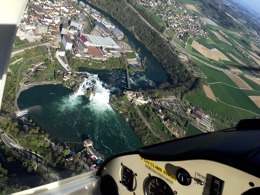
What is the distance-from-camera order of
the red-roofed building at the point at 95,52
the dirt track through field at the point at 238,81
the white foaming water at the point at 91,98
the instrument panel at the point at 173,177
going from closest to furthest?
the instrument panel at the point at 173,177 < the white foaming water at the point at 91,98 < the red-roofed building at the point at 95,52 < the dirt track through field at the point at 238,81

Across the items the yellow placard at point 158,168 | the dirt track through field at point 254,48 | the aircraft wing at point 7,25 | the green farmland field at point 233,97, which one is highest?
the aircraft wing at point 7,25

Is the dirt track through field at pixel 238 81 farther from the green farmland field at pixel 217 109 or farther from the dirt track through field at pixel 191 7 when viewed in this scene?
the dirt track through field at pixel 191 7

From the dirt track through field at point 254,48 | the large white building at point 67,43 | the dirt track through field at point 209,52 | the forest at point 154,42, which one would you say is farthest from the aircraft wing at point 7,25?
the dirt track through field at point 254,48

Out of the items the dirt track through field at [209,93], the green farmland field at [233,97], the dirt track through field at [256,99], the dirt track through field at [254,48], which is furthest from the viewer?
the dirt track through field at [254,48]

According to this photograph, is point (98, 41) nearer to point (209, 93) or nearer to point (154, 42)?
point (154, 42)

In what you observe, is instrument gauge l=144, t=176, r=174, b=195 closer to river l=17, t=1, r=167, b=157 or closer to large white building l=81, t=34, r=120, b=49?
river l=17, t=1, r=167, b=157

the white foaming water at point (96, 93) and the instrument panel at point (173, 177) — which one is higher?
the instrument panel at point (173, 177)

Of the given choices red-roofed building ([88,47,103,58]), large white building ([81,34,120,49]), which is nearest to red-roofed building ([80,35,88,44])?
large white building ([81,34,120,49])
